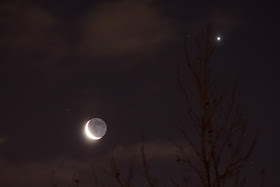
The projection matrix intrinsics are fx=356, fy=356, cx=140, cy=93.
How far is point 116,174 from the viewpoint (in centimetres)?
600

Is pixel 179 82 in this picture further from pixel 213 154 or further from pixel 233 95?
pixel 213 154

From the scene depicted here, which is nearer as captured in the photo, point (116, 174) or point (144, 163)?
point (144, 163)

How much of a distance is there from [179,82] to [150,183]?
1584 millimetres

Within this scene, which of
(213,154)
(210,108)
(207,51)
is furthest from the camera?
(207,51)

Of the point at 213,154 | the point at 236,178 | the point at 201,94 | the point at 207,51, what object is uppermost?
the point at 207,51

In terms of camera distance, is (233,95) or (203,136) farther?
(233,95)

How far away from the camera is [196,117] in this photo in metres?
5.34

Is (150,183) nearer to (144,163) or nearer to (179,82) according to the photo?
(144,163)

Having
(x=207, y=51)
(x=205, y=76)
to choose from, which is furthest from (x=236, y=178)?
(x=207, y=51)

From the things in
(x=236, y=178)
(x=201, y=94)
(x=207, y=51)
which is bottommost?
(x=236, y=178)

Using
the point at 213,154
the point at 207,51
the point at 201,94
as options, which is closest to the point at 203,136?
the point at 213,154

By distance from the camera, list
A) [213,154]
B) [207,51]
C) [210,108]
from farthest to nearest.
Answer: [207,51] → [210,108] → [213,154]

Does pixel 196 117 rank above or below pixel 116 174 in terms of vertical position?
above

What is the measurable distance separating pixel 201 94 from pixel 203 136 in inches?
25.5
